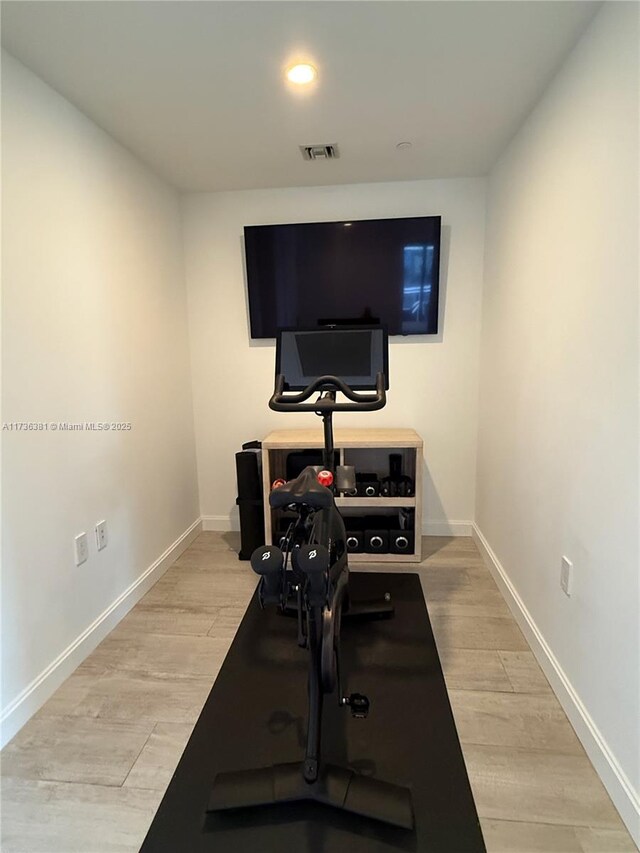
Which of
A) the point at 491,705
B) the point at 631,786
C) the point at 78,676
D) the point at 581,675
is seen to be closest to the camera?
the point at 631,786

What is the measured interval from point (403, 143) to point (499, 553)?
224 centimetres

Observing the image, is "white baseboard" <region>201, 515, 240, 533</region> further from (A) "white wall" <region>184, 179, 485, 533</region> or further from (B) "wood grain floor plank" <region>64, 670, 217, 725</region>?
(B) "wood grain floor plank" <region>64, 670, 217, 725</region>

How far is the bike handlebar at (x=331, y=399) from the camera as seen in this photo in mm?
1688

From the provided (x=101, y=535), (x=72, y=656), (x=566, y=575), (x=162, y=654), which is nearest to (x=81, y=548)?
(x=101, y=535)

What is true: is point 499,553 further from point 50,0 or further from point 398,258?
point 50,0

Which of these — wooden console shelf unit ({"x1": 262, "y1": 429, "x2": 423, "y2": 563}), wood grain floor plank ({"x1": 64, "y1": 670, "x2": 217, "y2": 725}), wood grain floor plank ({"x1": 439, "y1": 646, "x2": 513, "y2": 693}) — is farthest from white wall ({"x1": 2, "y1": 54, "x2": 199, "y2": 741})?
wood grain floor plank ({"x1": 439, "y1": 646, "x2": 513, "y2": 693})

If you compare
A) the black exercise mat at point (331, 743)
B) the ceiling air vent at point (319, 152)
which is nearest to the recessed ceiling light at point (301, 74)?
the ceiling air vent at point (319, 152)

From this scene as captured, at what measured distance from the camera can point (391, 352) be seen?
299 centimetres

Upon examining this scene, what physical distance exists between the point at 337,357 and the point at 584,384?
0.91 meters

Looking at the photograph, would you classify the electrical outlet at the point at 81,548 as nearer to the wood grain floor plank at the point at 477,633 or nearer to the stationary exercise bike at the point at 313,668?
the stationary exercise bike at the point at 313,668

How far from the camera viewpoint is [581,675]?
1.50 meters

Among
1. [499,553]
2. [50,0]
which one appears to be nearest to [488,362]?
[499,553]

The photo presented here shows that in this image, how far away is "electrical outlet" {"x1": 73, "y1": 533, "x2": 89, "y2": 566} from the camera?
6.30 ft

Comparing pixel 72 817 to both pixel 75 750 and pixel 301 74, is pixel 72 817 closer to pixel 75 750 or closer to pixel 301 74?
pixel 75 750
